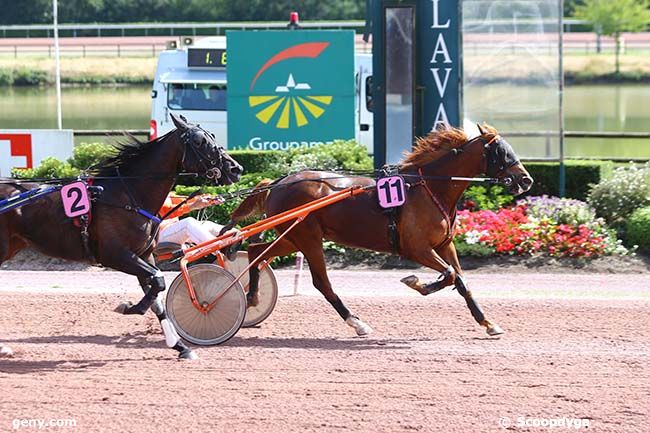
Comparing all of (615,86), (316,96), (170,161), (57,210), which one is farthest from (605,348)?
(615,86)

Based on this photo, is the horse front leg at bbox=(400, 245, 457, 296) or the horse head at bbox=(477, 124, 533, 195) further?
the horse head at bbox=(477, 124, 533, 195)

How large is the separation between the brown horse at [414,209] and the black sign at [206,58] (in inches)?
461

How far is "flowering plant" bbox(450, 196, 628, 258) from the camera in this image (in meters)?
12.3

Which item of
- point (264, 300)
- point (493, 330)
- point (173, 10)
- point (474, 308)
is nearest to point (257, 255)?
point (264, 300)

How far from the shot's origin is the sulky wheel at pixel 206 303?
8.68m

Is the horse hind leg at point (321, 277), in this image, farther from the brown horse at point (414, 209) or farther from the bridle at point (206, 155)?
the bridle at point (206, 155)

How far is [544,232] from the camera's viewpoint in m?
12.4

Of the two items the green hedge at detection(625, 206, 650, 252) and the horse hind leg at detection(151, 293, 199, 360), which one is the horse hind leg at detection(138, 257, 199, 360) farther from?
the green hedge at detection(625, 206, 650, 252)

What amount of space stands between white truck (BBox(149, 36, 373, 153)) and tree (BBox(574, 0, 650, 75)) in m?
29.8

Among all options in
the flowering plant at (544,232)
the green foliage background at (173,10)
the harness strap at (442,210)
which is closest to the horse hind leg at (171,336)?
the harness strap at (442,210)

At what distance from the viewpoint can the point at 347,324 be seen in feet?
30.3

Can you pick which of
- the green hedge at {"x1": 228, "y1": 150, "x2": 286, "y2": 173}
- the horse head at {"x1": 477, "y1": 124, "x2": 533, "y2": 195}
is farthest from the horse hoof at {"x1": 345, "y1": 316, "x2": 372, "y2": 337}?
the green hedge at {"x1": 228, "y1": 150, "x2": 286, "y2": 173}

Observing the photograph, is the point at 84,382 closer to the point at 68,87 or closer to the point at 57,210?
the point at 57,210

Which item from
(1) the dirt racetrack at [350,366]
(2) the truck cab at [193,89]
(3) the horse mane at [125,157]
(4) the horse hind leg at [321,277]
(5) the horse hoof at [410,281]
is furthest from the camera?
(2) the truck cab at [193,89]
